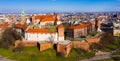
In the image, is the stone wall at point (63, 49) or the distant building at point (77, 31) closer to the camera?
the stone wall at point (63, 49)

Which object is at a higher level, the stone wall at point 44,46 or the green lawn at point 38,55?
the stone wall at point 44,46

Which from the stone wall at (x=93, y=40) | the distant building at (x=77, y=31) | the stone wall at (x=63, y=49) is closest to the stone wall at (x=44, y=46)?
the stone wall at (x=63, y=49)

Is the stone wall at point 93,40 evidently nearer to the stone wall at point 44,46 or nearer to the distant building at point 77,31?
the distant building at point 77,31

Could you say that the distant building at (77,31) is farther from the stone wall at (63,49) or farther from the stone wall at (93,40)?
the stone wall at (63,49)

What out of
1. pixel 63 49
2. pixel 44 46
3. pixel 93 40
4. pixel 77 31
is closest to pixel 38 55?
pixel 44 46

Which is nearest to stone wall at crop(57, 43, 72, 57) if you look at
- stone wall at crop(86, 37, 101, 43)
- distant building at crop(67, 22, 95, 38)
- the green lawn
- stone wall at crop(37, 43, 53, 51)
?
the green lawn

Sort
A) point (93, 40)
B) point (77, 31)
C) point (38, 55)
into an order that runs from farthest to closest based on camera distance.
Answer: point (77, 31), point (93, 40), point (38, 55)

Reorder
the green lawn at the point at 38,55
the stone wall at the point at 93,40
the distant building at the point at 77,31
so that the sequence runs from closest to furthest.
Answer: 1. the green lawn at the point at 38,55
2. the stone wall at the point at 93,40
3. the distant building at the point at 77,31

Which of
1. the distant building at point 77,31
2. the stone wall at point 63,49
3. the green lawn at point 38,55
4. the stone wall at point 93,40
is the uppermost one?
the distant building at point 77,31

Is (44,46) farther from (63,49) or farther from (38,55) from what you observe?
(63,49)

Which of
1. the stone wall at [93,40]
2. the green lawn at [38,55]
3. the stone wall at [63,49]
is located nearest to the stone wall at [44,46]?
the green lawn at [38,55]

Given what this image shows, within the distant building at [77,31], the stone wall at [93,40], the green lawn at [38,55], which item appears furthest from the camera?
the distant building at [77,31]
